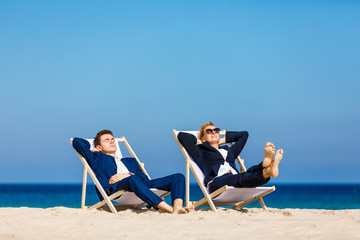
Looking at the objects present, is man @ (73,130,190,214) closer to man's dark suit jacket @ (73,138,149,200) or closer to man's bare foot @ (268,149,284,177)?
man's dark suit jacket @ (73,138,149,200)

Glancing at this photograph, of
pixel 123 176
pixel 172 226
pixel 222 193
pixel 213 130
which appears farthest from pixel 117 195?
pixel 213 130

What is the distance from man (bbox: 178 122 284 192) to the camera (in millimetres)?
5430

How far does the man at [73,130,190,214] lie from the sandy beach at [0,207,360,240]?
186 mm

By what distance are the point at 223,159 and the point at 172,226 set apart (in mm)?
1825

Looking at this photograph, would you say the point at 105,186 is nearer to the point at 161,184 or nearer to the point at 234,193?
the point at 161,184

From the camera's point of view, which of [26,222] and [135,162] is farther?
[135,162]

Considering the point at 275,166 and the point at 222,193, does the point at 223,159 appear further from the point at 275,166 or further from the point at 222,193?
the point at 275,166

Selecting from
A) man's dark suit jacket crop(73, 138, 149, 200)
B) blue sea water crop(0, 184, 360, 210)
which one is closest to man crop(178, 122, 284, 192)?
man's dark suit jacket crop(73, 138, 149, 200)

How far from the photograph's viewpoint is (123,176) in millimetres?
5984

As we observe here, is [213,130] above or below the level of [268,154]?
above

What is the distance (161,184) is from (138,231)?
1.49m

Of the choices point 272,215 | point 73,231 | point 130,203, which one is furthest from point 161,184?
point 73,231

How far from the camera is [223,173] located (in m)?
6.08

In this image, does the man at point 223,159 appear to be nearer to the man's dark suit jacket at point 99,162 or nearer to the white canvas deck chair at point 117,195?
the white canvas deck chair at point 117,195
